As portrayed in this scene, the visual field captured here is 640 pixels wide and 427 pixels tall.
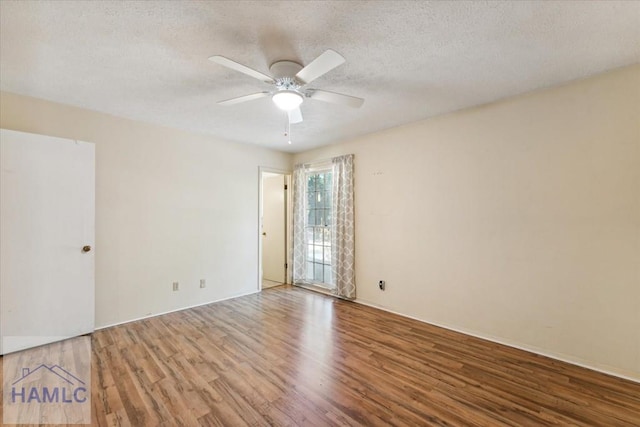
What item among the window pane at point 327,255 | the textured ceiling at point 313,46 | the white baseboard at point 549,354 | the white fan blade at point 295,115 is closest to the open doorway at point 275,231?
the window pane at point 327,255

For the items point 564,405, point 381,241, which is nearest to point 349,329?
point 381,241

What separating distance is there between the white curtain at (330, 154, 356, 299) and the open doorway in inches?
49.2

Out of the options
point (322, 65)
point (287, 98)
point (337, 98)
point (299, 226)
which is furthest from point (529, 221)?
point (299, 226)

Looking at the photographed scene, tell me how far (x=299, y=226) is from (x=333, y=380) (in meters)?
3.07

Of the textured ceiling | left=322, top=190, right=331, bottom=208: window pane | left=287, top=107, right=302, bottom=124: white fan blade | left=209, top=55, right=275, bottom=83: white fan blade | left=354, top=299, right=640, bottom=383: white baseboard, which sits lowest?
left=354, top=299, right=640, bottom=383: white baseboard

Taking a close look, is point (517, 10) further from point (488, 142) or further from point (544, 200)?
point (544, 200)

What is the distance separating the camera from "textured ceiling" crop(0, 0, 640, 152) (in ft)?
5.23

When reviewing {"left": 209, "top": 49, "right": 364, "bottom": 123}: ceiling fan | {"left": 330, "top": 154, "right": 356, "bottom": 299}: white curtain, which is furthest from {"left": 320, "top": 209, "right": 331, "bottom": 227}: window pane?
{"left": 209, "top": 49, "right": 364, "bottom": 123}: ceiling fan

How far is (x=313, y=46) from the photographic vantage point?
1.91 meters

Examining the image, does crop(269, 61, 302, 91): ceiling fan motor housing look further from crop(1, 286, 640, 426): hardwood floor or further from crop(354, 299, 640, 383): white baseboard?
crop(354, 299, 640, 383): white baseboard

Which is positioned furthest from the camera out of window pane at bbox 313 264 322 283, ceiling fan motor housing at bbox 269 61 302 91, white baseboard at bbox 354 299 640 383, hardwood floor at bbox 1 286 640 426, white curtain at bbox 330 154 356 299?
window pane at bbox 313 264 322 283

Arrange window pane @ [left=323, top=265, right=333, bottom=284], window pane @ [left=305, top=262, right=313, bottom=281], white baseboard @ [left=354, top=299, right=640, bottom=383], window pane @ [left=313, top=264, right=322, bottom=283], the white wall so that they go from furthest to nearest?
window pane @ [left=305, top=262, right=313, bottom=281]
window pane @ [left=313, top=264, right=322, bottom=283]
window pane @ [left=323, top=265, right=333, bottom=284]
the white wall
white baseboard @ [left=354, top=299, right=640, bottom=383]

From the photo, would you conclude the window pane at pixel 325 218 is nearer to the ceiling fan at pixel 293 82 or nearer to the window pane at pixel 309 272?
the window pane at pixel 309 272

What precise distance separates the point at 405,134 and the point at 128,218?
3.69m
